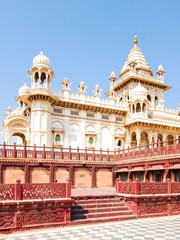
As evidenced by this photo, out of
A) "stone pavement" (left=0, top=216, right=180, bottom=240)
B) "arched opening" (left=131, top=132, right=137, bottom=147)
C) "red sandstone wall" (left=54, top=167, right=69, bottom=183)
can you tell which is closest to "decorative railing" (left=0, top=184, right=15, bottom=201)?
"stone pavement" (left=0, top=216, right=180, bottom=240)

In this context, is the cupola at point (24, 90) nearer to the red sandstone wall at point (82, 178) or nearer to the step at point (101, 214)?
the red sandstone wall at point (82, 178)

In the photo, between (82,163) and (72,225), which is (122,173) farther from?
(72,225)

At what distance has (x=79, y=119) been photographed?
27344mm

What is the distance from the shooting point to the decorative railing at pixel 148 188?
11.1 metres

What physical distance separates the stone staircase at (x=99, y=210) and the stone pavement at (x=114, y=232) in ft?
1.59

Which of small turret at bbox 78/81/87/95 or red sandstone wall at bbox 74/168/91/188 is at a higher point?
small turret at bbox 78/81/87/95

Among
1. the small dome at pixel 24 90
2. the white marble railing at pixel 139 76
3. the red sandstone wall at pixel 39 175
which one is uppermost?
the white marble railing at pixel 139 76

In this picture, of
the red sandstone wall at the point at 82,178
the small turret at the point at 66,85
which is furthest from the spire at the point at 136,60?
the red sandstone wall at the point at 82,178

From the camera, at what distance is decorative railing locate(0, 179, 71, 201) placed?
8.90m

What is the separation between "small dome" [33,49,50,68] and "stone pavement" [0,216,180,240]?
1902cm

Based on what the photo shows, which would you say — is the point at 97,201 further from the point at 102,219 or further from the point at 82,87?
the point at 82,87

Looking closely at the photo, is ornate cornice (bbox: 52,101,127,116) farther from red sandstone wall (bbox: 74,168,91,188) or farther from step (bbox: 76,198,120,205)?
step (bbox: 76,198,120,205)

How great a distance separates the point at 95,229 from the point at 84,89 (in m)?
20.6

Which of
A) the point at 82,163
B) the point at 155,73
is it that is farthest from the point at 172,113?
the point at 82,163
